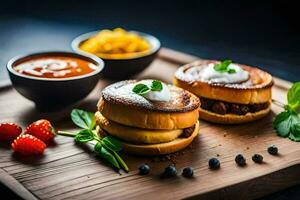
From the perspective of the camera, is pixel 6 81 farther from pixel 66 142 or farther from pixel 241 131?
pixel 241 131

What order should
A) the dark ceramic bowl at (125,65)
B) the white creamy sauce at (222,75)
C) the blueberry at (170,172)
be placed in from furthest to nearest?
the dark ceramic bowl at (125,65), the white creamy sauce at (222,75), the blueberry at (170,172)

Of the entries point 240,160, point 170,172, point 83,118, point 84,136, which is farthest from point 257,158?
point 83,118

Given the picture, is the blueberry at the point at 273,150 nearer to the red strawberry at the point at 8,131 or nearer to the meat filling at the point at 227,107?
the meat filling at the point at 227,107

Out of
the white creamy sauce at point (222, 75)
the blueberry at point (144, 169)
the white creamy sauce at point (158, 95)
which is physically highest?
the white creamy sauce at point (158, 95)

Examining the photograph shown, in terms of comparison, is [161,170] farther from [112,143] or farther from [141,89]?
[141,89]

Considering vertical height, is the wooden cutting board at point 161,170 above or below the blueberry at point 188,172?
below

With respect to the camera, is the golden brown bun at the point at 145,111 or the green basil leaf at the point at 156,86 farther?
the green basil leaf at the point at 156,86

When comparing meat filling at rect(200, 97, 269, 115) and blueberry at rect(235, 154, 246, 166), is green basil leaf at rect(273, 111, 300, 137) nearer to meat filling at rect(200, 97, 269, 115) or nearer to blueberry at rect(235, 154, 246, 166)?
meat filling at rect(200, 97, 269, 115)

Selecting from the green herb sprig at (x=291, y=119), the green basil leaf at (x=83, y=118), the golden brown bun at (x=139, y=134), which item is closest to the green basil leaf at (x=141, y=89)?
the golden brown bun at (x=139, y=134)
